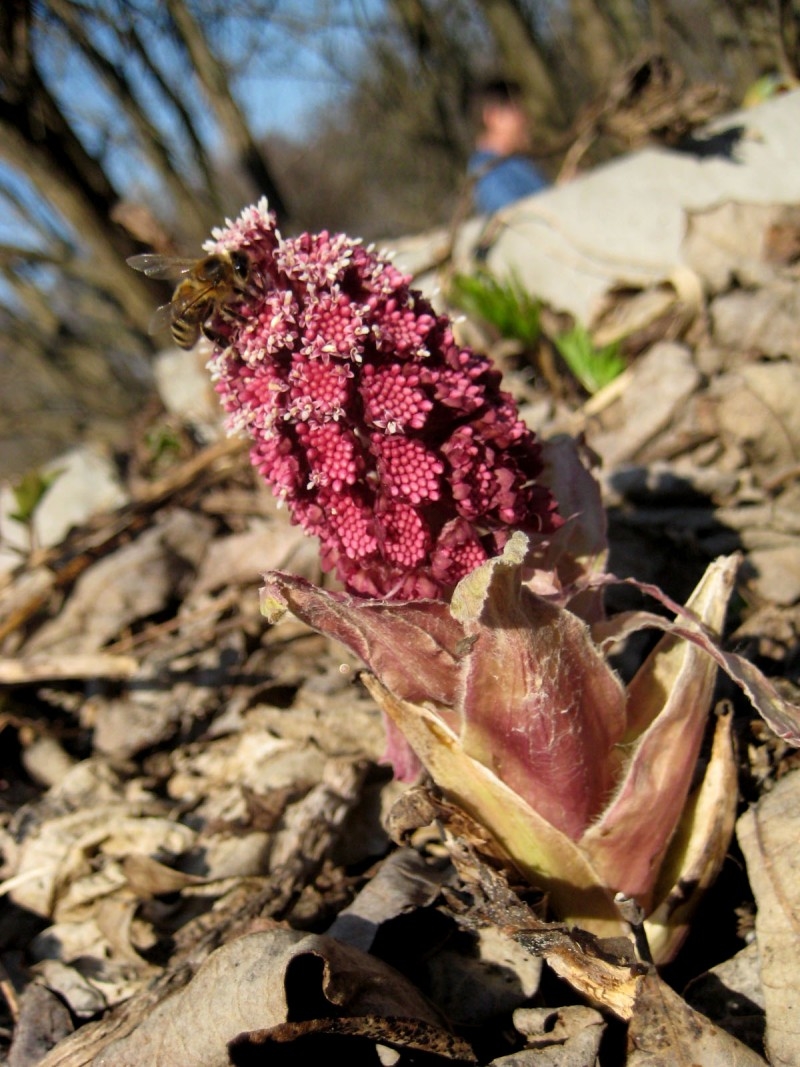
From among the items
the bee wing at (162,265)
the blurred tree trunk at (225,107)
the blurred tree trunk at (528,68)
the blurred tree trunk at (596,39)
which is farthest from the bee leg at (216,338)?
the blurred tree trunk at (528,68)

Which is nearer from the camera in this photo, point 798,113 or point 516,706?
point 516,706

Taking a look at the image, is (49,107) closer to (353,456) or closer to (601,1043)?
(353,456)

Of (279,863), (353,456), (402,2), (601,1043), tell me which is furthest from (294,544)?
(402,2)

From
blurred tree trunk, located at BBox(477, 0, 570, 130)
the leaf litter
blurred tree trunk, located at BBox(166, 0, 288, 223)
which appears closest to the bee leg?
the leaf litter

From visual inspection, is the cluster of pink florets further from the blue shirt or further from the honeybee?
the blue shirt

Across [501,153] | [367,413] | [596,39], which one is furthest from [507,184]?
[367,413]

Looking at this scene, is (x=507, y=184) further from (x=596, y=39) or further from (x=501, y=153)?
(x=596, y=39)
